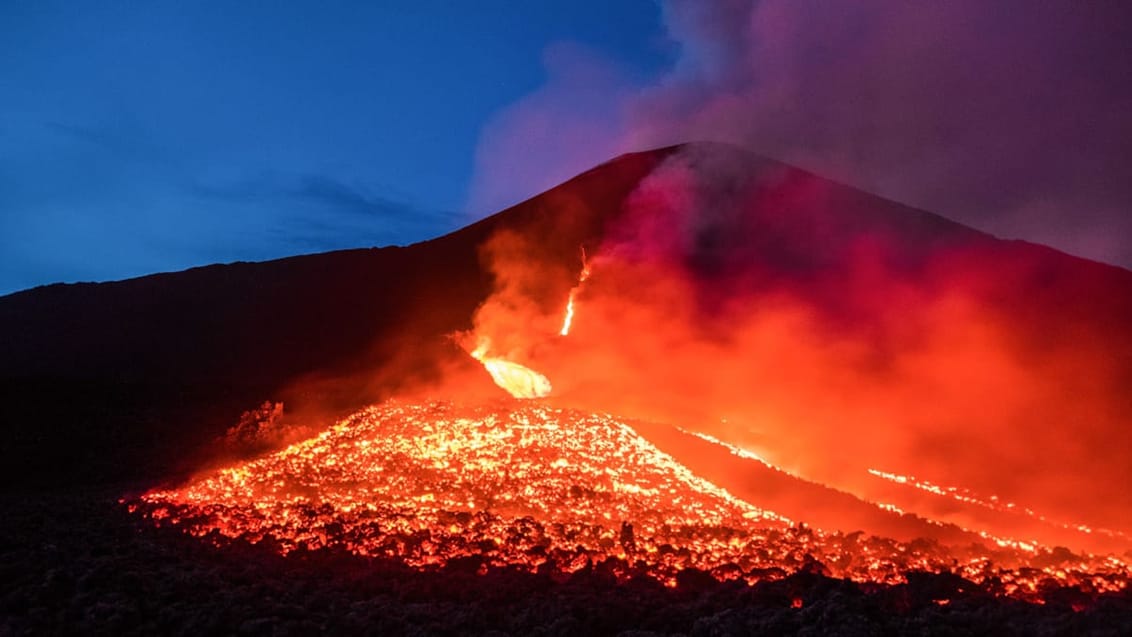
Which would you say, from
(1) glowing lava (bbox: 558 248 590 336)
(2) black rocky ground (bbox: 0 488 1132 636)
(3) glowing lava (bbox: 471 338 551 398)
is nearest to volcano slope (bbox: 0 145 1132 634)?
(2) black rocky ground (bbox: 0 488 1132 636)

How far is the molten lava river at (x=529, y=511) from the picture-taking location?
905cm

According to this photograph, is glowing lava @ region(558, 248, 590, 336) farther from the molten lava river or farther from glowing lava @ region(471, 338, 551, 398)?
the molten lava river

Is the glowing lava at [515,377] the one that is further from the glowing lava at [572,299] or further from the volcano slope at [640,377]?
the glowing lava at [572,299]

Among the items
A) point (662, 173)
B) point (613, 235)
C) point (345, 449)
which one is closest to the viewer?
point (345, 449)

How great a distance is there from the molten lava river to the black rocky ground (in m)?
0.54

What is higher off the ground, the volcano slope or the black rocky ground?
the volcano slope

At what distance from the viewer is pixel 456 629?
683 centimetres

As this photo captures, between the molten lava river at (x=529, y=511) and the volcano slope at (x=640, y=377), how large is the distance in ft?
0.44

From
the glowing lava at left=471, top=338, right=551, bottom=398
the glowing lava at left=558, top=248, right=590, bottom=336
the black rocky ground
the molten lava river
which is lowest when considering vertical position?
the black rocky ground

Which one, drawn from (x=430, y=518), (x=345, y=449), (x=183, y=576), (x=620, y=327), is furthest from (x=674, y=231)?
(x=183, y=576)

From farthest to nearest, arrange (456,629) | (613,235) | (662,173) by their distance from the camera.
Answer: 1. (662,173)
2. (613,235)
3. (456,629)

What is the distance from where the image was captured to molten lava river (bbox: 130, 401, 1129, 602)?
9055 millimetres

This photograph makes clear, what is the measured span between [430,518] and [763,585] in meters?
4.78

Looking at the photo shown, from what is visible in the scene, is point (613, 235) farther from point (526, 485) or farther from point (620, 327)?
point (526, 485)
